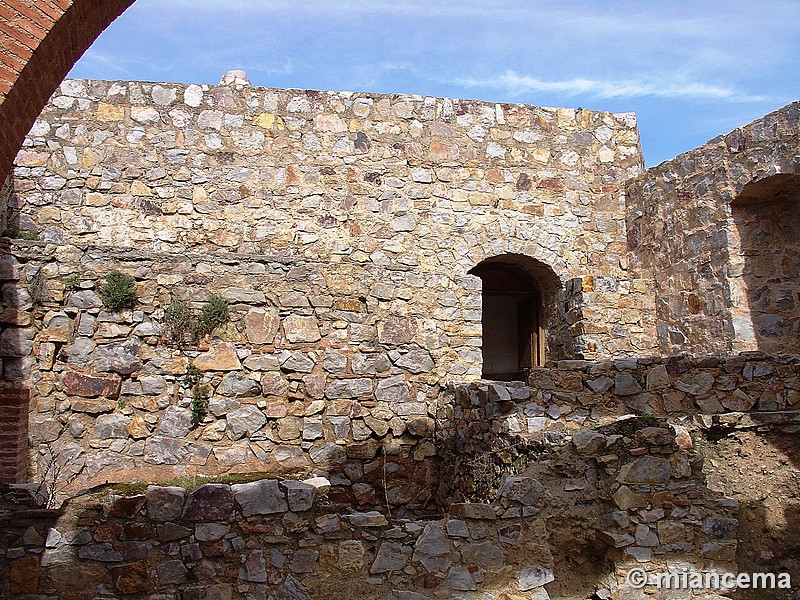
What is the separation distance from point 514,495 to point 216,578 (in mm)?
1793

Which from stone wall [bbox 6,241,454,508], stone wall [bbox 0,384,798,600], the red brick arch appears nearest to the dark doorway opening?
stone wall [bbox 6,241,454,508]

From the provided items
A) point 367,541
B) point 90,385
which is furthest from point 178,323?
point 367,541

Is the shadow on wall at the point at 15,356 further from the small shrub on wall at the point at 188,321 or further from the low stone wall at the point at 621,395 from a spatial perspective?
the low stone wall at the point at 621,395

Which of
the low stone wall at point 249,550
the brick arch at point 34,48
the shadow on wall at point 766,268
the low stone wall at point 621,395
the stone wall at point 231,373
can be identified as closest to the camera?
the brick arch at point 34,48

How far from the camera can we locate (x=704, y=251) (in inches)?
304

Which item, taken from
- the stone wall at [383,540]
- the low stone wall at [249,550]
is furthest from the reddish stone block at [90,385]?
the low stone wall at [249,550]

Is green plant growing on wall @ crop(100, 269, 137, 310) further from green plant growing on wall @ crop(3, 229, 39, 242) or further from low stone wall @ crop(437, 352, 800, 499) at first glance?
low stone wall @ crop(437, 352, 800, 499)

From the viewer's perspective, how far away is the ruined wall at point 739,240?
7090 millimetres

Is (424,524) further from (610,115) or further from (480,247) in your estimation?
(610,115)

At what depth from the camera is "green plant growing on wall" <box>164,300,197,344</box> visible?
6219mm

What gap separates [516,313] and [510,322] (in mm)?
195

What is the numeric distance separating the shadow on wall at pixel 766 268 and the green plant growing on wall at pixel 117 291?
6.03 metres

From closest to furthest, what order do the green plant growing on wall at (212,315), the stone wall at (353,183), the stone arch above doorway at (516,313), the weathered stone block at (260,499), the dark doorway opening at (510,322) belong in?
the weathered stone block at (260,499) → the green plant growing on wall at (212,315) → the stone wall at (353,183) → the stone arch above doorway at (516,313) → the dark doorway opening at (510,322)

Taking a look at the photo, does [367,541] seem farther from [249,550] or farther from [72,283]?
[72,283]
